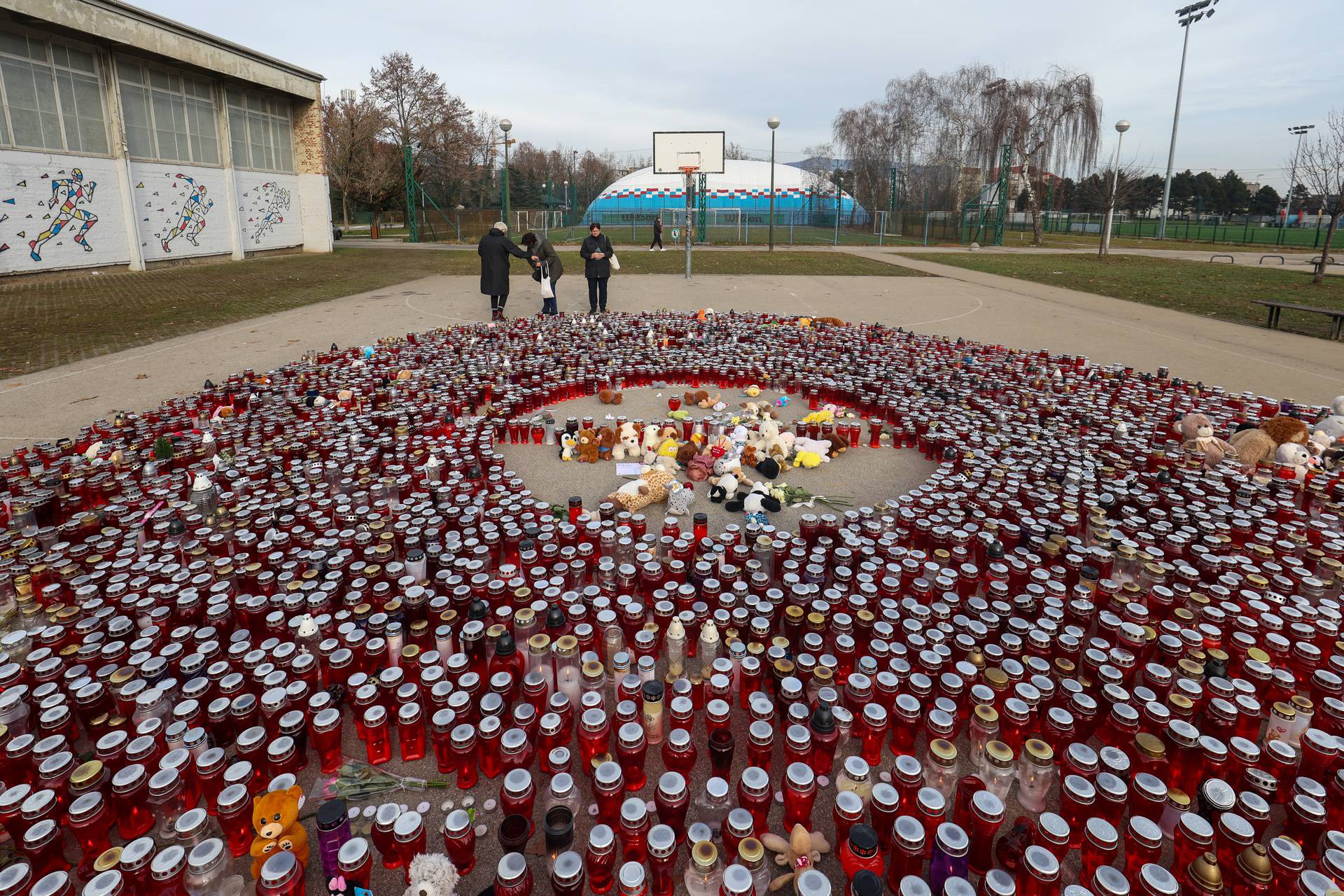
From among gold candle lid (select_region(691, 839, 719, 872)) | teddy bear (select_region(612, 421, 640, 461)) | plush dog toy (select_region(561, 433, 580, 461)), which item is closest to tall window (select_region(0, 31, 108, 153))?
plush dog toy (select_region(561, 433, 580, 461))

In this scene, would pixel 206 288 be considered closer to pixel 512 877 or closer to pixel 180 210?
pixel 180 210

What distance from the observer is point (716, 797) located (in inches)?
110

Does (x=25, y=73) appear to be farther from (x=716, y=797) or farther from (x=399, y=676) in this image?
(x=716, y=797)

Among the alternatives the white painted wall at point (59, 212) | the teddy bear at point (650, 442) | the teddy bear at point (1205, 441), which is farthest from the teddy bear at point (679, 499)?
the white painted wall at point (59, 212)

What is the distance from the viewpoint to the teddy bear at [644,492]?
574 centimetres

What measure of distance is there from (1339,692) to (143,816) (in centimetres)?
534

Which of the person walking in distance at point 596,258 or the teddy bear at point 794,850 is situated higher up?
the person walking in distance at point 596,258

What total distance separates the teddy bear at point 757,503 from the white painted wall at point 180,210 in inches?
1191

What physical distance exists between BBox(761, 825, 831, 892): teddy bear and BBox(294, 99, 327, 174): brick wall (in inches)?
1629

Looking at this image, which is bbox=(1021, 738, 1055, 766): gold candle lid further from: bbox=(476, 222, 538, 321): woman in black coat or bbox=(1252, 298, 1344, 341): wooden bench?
bbox=(1252, 298, 1344, 341): wooden bench

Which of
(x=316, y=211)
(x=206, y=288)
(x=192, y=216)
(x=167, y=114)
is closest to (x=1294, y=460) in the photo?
(x=206, y=288)

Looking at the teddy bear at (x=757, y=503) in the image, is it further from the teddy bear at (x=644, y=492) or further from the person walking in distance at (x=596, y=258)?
the person walking in distance at (x=596, y=258)

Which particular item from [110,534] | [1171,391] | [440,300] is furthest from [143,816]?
[440,300]

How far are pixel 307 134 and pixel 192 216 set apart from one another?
926 cm
